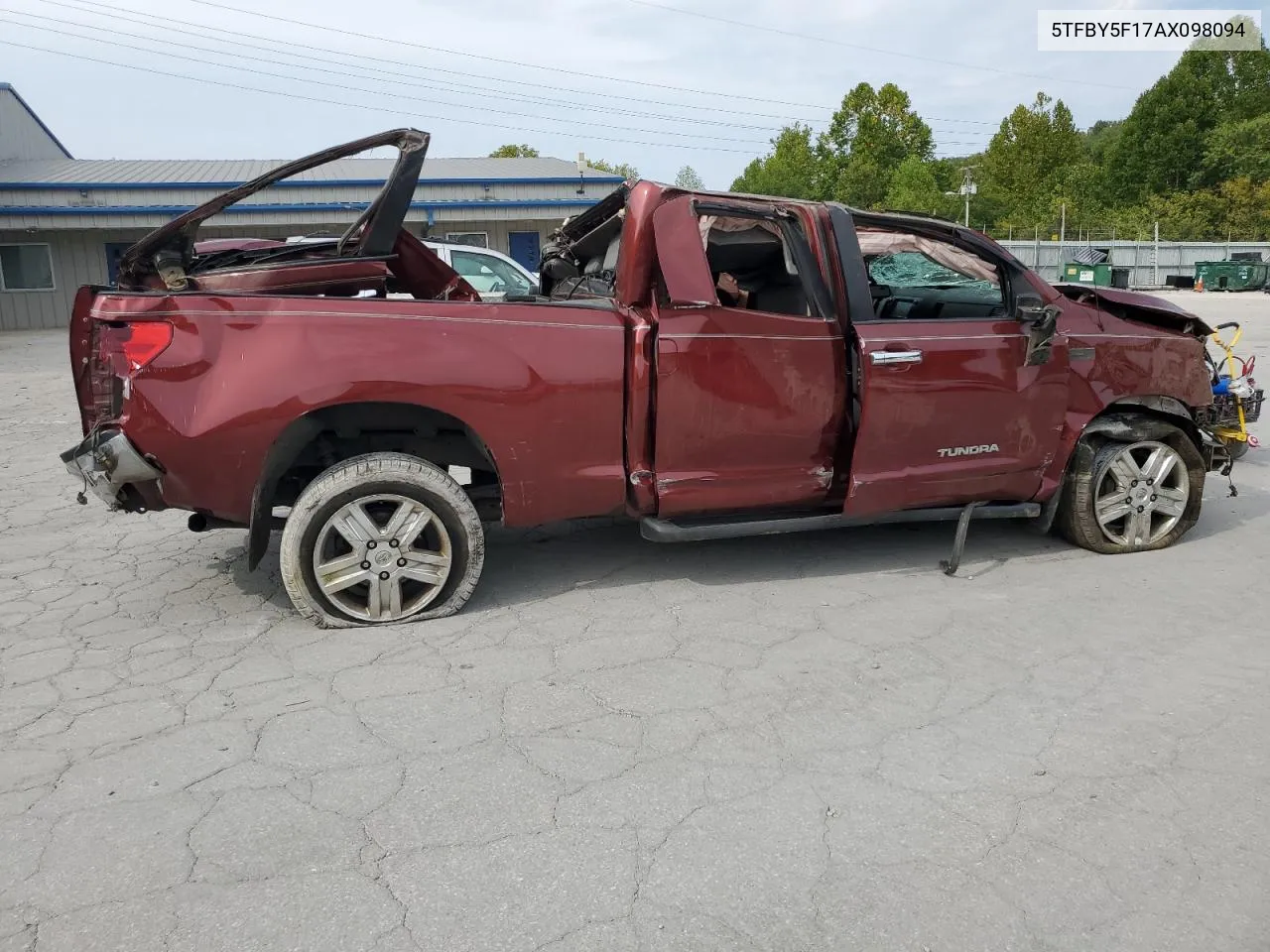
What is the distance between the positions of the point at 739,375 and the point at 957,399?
3.70 ft

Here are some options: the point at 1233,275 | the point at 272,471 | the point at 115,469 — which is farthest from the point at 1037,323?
the point at 1233,275

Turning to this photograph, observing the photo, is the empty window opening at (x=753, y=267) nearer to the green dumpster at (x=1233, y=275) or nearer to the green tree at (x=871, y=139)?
the green dumpster at (x=1233, y=275)

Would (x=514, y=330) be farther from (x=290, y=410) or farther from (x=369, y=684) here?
(x=369, y=684)

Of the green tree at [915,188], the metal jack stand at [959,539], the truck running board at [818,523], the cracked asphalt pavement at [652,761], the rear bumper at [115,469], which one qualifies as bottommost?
the cracked asphalt pavement at [652,761]

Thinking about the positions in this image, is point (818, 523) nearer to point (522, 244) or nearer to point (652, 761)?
point (652, 761)

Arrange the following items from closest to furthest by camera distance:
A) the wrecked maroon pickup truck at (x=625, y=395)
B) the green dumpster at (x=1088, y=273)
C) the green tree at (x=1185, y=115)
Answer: the wrecked maroon pickup truck at (x=625, y=395)
the green dumpster at (x=1088, y=273)
the green tree at (x=1185, y=115)

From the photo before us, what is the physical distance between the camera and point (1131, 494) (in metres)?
5.13

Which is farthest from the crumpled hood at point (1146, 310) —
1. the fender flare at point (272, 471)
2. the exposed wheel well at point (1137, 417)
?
the fender flare at point (272, 471)

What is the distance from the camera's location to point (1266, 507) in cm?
613

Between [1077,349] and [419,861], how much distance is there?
13.0 feet

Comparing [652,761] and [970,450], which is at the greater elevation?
[970,450]

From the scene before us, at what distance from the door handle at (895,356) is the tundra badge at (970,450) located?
49 cm

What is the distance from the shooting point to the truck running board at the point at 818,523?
4395 mm

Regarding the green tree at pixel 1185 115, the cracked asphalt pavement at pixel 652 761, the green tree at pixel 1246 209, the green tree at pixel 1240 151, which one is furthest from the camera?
the green tree at pixel 1185 115
